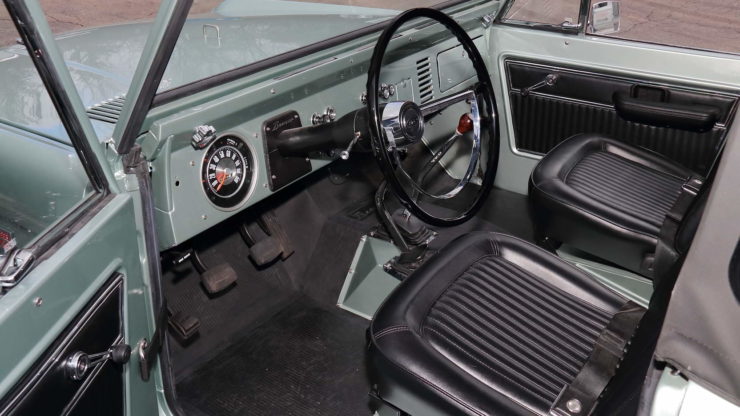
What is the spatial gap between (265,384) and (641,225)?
1.32 meters

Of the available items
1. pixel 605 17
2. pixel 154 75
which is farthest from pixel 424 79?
pixel 154 75

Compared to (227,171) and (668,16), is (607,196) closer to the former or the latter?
(668,16)

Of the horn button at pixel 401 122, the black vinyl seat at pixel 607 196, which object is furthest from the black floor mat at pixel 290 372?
the horn button at pixel 401 122

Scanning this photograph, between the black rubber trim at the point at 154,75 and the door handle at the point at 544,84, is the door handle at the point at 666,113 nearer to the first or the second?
the door handle at the point at 544,84

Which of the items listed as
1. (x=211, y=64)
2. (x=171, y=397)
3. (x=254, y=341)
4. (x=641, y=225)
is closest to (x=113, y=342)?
(x=171, y=397)

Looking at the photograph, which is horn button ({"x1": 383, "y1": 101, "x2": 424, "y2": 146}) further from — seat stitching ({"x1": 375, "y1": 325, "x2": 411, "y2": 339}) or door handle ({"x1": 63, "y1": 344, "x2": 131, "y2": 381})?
door handle ({"x1": 63, "y1": 344, "x2": 131, "y2": 381})

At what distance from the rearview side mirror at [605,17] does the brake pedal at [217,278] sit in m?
1.66

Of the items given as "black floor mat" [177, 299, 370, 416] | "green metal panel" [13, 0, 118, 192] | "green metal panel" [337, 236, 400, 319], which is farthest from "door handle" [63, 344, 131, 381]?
"green metal panel" [337, 236, 400, 319]

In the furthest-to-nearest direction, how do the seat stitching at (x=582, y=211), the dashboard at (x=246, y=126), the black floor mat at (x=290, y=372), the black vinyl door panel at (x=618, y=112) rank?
the black vinyl door panel at (x=618, y=112)
the black floor mat at (x=290, y=372)
the seat stitching at (x=582, y=211)
the dashboard at (x=246, y=126)

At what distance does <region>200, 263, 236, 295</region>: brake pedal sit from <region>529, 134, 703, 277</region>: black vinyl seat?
3.58ft

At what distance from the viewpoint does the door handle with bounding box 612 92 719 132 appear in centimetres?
248

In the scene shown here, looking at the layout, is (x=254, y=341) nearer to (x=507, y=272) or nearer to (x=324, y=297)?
(x=324, y=297)

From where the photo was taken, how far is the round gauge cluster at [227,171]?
1844mm

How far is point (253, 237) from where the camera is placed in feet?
8.86
